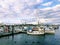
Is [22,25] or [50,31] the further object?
[22,25]

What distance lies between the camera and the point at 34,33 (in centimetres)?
7606

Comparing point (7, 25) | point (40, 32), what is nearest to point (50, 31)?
point (40, 32)

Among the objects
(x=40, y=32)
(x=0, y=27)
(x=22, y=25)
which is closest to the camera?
(x=40, y=32)

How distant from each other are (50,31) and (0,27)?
3159 centimetres

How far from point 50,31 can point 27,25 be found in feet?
113

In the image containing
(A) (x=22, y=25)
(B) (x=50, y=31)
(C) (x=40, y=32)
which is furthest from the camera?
(A) (x=22, y=25)

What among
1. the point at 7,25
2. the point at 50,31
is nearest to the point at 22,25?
the point at 7,25

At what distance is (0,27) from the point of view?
95125 millimetres

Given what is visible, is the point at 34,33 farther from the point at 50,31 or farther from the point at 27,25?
the point at 27,25

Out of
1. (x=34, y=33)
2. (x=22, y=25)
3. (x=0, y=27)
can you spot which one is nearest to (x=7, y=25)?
(x=0, y=27)

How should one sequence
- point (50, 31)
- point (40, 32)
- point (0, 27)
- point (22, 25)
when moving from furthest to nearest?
point (22, 25)
point (0, 27)
point (50, 31)
point (40, 32)

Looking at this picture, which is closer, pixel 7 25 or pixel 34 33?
pixel 34 33

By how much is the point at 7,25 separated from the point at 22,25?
53.3ft

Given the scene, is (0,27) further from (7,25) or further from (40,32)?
(40,32)
